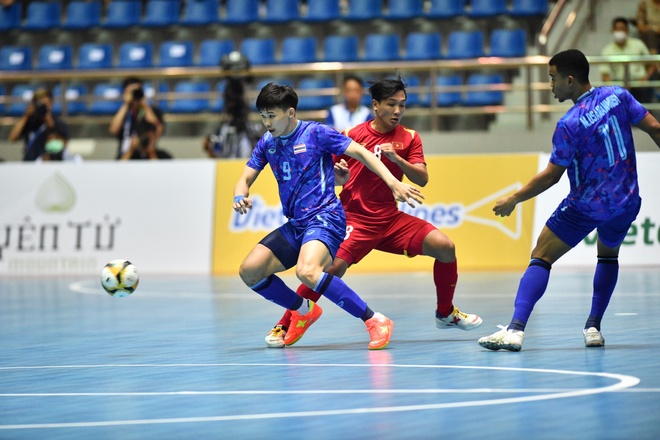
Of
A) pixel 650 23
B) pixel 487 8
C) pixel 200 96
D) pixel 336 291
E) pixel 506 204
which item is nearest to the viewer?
pixel 506 204

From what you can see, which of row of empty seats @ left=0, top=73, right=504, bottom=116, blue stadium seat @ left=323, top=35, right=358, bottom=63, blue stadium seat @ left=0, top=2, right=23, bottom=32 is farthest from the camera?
blue stadium seat @ left=0, top=2, right=23, bottom=32

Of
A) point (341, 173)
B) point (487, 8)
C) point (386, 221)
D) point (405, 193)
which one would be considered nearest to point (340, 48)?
point (487, 8)

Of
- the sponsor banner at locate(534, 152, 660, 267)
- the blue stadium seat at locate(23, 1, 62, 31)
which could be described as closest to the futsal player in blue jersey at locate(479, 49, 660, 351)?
the sponsor banner at locate(534, 152, 660, 267)

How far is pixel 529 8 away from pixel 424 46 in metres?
1.91

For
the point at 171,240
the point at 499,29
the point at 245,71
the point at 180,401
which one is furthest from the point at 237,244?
the point at 180,401

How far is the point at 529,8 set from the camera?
19.5 m

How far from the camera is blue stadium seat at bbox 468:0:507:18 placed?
19.6 metres

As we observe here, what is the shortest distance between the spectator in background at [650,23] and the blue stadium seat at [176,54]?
8275mm

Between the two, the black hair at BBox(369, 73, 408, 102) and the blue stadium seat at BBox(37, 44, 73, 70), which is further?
the blue stadium seat at BBox(37, 44, 73, 70)

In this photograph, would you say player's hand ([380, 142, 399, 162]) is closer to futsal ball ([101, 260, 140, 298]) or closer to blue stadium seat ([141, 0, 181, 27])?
futsal ball ([101, 260, 140, 298])

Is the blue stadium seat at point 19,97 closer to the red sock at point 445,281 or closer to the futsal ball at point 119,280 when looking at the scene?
the futsal ball at point 119,280

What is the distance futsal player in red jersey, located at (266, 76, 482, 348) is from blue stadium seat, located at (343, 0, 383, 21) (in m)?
12.5

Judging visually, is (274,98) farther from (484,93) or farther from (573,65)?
(484,93)

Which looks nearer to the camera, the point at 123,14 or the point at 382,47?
the point at 382,47
